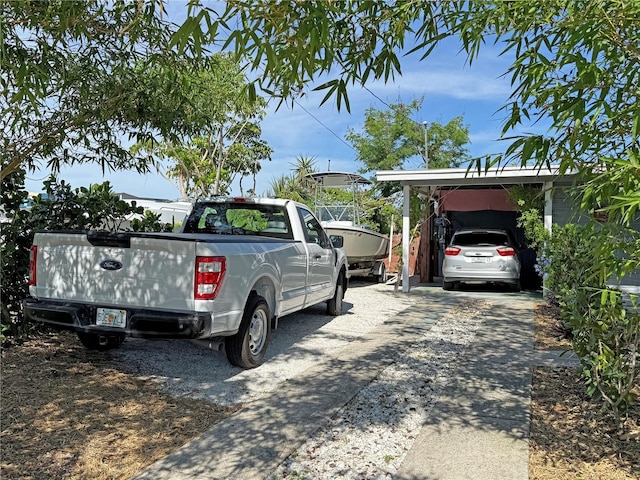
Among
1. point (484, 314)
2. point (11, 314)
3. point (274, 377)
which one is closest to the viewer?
point (274, 377)

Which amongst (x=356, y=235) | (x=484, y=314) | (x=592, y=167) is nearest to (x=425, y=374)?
(x=592, y=167)

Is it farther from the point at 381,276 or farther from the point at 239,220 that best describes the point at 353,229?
the point at 239,220

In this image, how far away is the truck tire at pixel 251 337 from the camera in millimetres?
5348

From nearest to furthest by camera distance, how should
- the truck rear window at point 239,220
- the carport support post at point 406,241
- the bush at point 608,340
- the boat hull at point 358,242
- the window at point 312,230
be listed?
the bush at point 608,340, the truck rear window at point 239,220, the window at point 312,230, the carport support post at point 406,241, the boat hull at point 358,242

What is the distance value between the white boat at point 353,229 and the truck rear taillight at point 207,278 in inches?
323

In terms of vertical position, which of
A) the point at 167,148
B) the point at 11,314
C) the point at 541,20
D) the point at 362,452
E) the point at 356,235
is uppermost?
the point at 167,148

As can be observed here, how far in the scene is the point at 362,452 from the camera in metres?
3.62

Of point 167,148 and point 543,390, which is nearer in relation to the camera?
point 543,390

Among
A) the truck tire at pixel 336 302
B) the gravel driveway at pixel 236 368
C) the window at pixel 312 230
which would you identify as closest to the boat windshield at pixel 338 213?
the truck tire at pixel 336 302

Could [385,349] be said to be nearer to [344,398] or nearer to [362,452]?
[344,398]

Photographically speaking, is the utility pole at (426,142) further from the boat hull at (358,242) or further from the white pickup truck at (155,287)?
the white pickup truck at (155,287)

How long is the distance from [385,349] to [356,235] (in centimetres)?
676

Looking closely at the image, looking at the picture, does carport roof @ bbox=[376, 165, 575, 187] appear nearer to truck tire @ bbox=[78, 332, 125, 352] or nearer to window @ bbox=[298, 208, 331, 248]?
window @ bbox=[298, 208, 331, 248]

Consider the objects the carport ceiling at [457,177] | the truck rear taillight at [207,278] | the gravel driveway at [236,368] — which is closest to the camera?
the truck rear taillight at [207,278]
